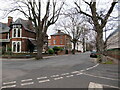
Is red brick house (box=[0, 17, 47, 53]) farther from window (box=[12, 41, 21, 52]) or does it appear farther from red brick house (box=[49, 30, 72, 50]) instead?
red brick house (box=[49, 30, 72, 50])

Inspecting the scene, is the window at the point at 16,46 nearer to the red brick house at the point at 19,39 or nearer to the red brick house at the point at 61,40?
the red brick house at the point at 19,39

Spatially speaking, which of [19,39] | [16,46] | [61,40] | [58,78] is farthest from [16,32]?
[61,40]

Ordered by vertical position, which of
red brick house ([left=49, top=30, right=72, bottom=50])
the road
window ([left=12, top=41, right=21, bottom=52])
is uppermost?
red brick house ([left=49, top=30, right=72, bottom=50])

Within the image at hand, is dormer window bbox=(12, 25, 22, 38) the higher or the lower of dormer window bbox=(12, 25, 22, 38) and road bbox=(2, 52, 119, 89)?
the higher

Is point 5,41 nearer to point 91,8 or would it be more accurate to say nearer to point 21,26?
point 21,26

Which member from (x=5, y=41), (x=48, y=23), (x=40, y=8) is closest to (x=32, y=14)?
(x=40, y=8)

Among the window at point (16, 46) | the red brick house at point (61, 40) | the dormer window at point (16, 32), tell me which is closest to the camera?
the window at point (16, 46)

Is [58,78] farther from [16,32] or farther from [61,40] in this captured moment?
[61,40]

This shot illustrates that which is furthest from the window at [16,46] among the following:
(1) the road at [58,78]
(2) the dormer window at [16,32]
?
(1) the road at [58,78]

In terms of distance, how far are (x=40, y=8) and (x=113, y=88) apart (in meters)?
20.5

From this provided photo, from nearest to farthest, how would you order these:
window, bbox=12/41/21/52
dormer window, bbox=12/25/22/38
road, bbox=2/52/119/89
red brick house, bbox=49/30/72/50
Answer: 1. road, bbox=2/52/119/89
2. window, bbox=12/41/21/52
3. dormer window, bbox=12/25/22/38
4. red brick house, bbox=49/30/72/50

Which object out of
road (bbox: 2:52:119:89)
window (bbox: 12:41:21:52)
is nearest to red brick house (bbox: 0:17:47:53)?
window (bbox: 12:41:21:52)

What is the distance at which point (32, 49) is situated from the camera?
3416 centimetres

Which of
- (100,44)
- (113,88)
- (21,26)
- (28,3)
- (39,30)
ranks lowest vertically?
(113,88)
